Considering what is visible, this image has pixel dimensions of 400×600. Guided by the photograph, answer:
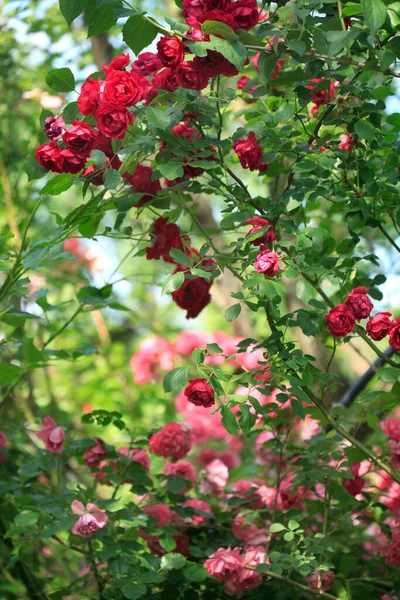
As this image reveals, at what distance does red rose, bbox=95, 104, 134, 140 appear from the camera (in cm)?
131

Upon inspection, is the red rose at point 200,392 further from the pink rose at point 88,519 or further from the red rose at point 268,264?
the pink rose at point 88,519

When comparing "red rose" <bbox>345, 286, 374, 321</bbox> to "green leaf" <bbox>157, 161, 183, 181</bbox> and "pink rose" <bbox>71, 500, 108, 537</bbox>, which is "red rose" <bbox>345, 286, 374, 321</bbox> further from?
"pink rose" <bbox>71, 500, 108, 537</bbox>

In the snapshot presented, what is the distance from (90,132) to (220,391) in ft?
1.66

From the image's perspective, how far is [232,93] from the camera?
4.91ft

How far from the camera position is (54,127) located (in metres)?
1.38

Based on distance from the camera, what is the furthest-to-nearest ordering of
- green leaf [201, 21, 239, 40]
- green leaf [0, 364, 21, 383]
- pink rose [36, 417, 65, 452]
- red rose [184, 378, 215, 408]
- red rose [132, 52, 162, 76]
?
pink rose [36, 417, 65, 452]
green leaf [0, 364, 21, 383]
red rose [132, 52, 162, 76]
red rose [184, 378, 215, 408]
green leaf [201, 21, 239, 40]

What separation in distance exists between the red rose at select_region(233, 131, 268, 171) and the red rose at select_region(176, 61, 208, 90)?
0.20 metres

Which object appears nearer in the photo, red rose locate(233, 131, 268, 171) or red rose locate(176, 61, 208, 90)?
red rose locate(176, 61, 208, 90)

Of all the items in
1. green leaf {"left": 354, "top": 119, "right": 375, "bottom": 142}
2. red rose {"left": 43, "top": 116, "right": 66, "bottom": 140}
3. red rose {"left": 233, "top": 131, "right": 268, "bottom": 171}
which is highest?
green leaf {"left": 354, "top": 119, "right": 375, "bottom": 142}

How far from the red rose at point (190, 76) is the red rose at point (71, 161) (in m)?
0.21

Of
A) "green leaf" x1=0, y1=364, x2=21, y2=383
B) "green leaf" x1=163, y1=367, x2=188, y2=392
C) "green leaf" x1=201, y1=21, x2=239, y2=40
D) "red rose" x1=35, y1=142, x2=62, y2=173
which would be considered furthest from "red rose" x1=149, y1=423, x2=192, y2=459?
"green leaf" x1=201, y1=21, x2=239, y2=40

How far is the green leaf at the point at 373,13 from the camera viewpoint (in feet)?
3.63

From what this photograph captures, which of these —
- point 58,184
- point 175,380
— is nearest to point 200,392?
point 175,380

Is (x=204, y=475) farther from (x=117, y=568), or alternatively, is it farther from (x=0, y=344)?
(x=0, y=344)
